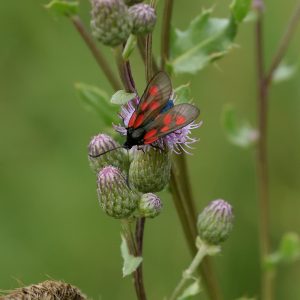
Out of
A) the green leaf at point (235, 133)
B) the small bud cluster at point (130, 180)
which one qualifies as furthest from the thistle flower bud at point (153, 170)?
the green leaf at point (235, 133)

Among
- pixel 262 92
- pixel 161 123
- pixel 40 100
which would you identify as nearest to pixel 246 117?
pixel 262 92

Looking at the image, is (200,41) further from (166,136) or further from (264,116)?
(264,116)

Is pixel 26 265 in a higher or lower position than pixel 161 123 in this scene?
lower

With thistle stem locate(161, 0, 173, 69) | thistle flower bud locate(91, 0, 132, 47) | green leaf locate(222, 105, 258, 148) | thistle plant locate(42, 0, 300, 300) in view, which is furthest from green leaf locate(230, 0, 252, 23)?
green leaf locate(222, 105, 258, 148)

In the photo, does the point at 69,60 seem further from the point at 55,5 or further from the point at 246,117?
the point at 55,5

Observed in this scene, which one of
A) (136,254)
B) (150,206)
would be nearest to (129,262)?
(136,254)

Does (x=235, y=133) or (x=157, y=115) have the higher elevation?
(x=157, y=115)
